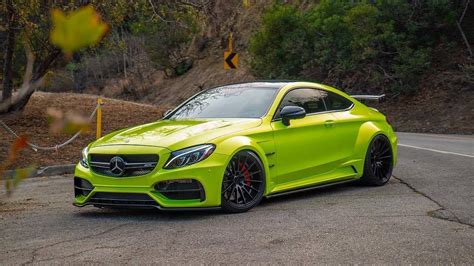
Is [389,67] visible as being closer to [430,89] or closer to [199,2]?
[430,89]

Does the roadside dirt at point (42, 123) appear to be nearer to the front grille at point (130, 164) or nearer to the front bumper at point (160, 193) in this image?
the front grille at point (130, 164)

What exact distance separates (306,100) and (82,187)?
121 inches

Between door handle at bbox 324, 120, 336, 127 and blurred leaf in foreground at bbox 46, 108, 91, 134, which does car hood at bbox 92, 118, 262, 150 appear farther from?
blurred leaf in foreground at bbox 46, 108, 91, 134

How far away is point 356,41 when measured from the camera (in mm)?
30312

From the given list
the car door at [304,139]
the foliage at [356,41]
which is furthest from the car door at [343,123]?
the foliage at [356,41]

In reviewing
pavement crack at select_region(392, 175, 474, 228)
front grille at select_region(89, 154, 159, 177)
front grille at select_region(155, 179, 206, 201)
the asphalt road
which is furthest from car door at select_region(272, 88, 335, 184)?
front grille at select_region(89, 154, 159, 177)

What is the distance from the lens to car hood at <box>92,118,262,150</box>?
276 inches

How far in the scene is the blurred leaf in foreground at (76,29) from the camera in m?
1.42

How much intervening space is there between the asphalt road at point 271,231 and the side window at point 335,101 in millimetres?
1093

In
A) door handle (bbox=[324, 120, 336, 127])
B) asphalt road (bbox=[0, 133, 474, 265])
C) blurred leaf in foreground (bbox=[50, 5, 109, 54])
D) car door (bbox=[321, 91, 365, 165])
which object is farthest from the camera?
car door (bbox=[321, 91, 365, 165])

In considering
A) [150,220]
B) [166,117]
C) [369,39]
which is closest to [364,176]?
[166,117]

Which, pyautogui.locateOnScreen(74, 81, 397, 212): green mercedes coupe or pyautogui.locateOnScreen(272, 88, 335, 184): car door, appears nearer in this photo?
pyautogui.locateOnScreen(74, 81, 397, 212): green mercedes coupe

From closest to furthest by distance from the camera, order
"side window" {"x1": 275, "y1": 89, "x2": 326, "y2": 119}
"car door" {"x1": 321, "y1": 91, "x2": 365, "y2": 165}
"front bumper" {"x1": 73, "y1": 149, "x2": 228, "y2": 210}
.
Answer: "front bumper" {"x1": 73, "y1": 149, "x2": 228, "y2": 210} < "side window" {"x1": 275, "y1": 89, "x2": 326, "y2": 119} < "car door" {"x1": 321, "y1": 91, "x2": 365, "y2": 165}

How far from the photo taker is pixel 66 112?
1645 mm
